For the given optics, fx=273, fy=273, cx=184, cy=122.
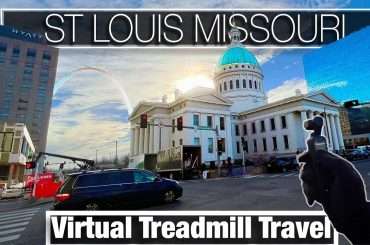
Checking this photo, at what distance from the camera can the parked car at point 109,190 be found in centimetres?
646

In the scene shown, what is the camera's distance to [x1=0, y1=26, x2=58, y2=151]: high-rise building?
7436mm

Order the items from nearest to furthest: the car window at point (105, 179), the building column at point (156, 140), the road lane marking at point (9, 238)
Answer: the road lane marking at point (9, 238) < the car window at point (105, 179) < the building column at point (156, 140)

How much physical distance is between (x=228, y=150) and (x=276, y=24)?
89.9 feet

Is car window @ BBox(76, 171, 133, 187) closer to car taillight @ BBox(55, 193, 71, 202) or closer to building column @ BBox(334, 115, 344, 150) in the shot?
car taillight @ BBox(55, 193, 71, 202)

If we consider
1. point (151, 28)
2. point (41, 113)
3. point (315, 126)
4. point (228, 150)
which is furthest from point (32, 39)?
point (41, 113)

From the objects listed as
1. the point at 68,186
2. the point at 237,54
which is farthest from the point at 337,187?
the point at 237,54

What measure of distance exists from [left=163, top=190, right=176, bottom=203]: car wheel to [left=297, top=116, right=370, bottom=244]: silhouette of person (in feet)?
15.7

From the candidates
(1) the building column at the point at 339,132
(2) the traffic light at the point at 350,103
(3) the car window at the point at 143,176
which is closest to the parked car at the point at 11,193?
(3) the car window at the point at 143,176

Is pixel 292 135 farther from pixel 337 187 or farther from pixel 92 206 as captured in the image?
pixel 337 187

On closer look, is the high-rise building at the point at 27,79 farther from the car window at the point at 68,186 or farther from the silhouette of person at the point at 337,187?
the silhouette of person at the point at 337,187

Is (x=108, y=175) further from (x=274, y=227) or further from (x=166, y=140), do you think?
(x=166, y=140)

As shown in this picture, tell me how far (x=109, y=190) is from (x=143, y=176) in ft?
3.78

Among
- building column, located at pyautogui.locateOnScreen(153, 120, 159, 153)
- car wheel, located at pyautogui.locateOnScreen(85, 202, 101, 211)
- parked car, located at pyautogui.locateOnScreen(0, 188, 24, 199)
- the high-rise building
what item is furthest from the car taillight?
building column, located at pyautogui.locateOnScreen(153, 120, 159, 153)

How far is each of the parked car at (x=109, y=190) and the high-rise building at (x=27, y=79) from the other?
2.86 metres
